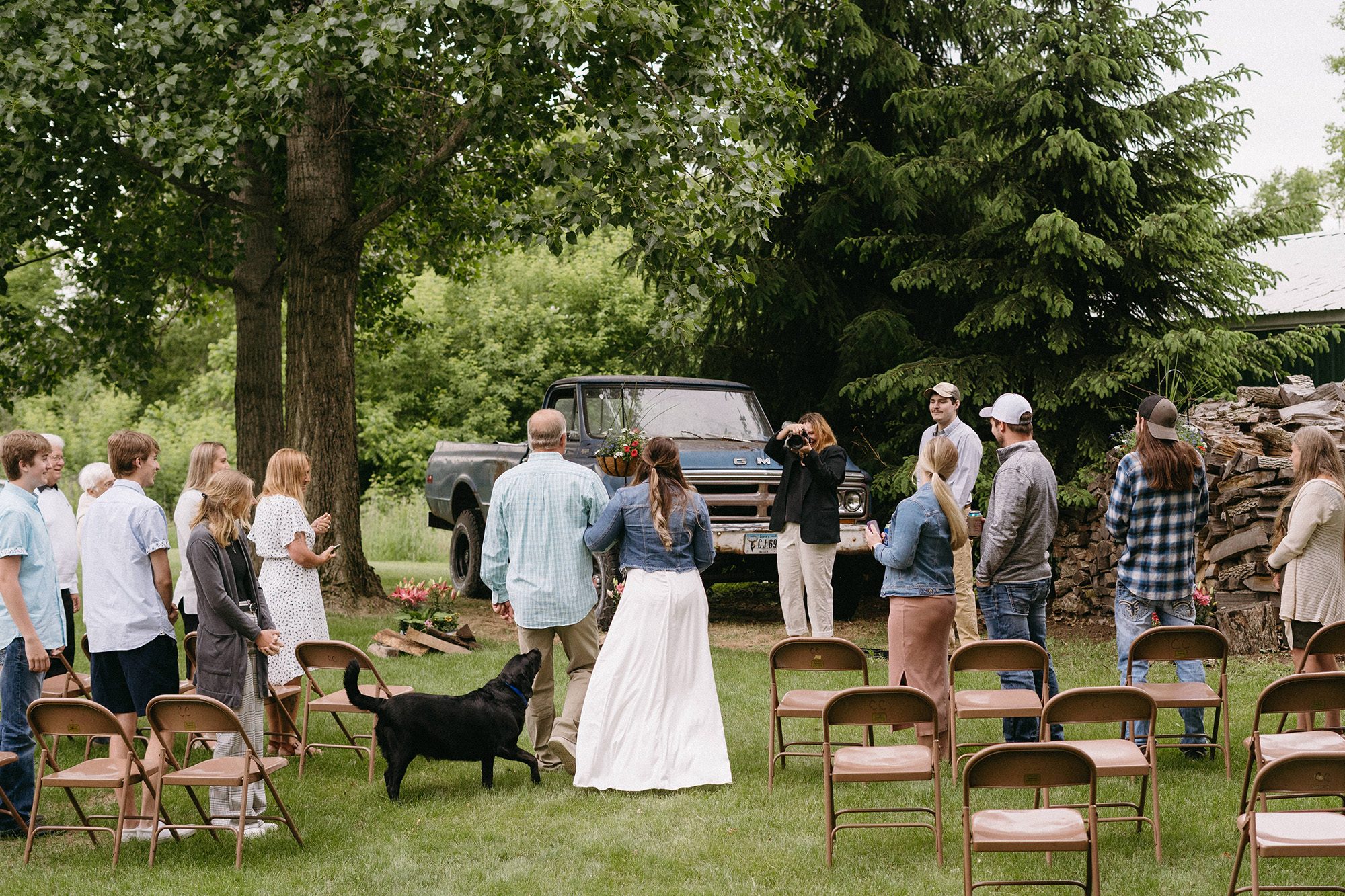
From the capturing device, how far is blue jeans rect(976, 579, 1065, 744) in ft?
20.6

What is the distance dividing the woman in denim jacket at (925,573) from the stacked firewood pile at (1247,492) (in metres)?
4.84

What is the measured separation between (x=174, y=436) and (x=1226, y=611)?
33193 millimetres

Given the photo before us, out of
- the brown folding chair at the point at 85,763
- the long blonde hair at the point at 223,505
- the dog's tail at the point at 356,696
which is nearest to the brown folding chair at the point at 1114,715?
the dog's tail at the point at 356,696

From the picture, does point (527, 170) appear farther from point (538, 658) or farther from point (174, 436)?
point (174, 436)

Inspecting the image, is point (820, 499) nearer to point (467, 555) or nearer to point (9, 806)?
point (9, 806)

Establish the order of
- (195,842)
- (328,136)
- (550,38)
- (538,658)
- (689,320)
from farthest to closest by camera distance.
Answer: (328,136)
(689,320)
(550,38)
(538,658)
(195,842)

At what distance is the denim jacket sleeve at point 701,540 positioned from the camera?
247 inches

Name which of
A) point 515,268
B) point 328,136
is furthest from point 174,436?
point 328,136

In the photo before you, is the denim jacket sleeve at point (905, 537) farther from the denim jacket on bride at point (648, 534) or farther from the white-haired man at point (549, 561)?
the white-haired man at point (549, 561)

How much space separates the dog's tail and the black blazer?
13.2 feet

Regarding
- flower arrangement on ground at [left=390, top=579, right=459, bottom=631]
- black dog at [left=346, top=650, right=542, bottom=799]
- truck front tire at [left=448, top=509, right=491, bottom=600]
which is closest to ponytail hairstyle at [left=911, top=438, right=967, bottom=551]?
black dog at [left=346, top=650, right=542, bottom=799]

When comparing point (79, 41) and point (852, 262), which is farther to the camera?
point (852, 262)

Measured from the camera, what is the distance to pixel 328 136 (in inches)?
493

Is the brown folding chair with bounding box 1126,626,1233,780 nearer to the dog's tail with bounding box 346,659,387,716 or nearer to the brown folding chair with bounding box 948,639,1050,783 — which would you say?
the brown folding chair with bounding box 948,639,1050,783
